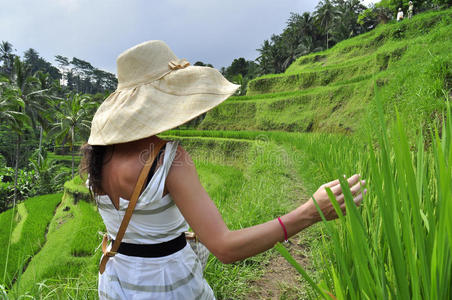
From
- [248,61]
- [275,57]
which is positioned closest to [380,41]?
[275,57]

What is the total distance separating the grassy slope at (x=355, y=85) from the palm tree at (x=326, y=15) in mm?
15801

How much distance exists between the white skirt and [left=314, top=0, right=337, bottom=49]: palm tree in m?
30.7

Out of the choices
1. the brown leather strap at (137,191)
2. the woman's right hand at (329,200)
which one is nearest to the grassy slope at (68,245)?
the brown leather strap at (137,191)

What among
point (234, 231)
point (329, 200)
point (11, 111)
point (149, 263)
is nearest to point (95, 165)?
point (149, 263)

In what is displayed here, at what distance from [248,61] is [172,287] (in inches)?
1523

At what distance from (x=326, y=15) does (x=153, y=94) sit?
32782 millimetres

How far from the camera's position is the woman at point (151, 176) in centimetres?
74

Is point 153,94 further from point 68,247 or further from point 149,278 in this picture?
point 68,247

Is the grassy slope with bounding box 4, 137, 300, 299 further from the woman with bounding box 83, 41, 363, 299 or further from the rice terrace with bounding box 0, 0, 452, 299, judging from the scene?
the woman with bounding box 83, 41, 363, 299

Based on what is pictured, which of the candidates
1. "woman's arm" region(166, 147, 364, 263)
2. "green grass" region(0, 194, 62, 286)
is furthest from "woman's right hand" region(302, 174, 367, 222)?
"green grass" region(0, 194, 62, 286)

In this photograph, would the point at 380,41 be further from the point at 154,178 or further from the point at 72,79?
the point at 72,79

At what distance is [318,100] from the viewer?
938 centimetres

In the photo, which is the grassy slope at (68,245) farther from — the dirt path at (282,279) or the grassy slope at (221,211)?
the dirt path at (282,279)

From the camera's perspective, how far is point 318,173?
267 centimetres
